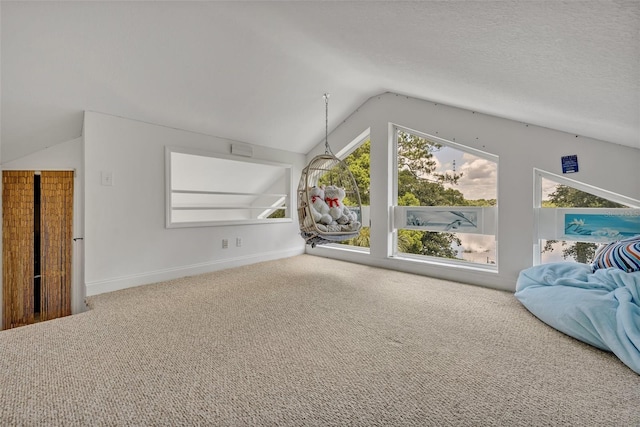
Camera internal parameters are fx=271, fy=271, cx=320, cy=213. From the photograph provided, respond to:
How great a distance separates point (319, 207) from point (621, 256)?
2663 mm

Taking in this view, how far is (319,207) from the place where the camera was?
10.8 ft

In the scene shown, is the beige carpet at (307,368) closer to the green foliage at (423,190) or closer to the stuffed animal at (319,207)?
the stuffed animal at (319,207)

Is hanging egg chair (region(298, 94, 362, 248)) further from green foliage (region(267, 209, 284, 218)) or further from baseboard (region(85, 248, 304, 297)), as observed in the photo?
green foliage (region(267, 209, 284, 218))

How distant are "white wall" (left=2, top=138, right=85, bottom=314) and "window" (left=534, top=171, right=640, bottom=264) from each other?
505 centimetres

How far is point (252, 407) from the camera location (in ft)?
3.84

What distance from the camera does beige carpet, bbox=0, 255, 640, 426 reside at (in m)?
1.14

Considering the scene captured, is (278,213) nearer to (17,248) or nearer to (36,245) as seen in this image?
(36,245)

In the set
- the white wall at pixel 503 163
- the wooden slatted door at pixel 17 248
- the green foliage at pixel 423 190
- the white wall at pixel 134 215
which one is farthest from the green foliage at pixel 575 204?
the wooden slatted door at pixel 17 248

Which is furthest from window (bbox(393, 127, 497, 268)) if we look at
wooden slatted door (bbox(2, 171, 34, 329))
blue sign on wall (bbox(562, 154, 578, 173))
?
wooden slatted door (bbox(2, 171, 34, 329))

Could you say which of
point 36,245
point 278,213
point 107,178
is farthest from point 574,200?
point 36,245

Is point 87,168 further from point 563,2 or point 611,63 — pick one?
point 611,63

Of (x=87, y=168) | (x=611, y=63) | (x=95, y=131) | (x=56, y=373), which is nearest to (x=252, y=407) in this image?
(x=56, y=373)

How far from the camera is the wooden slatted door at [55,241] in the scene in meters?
3.11

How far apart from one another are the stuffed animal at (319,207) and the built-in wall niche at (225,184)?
0.94 meters
